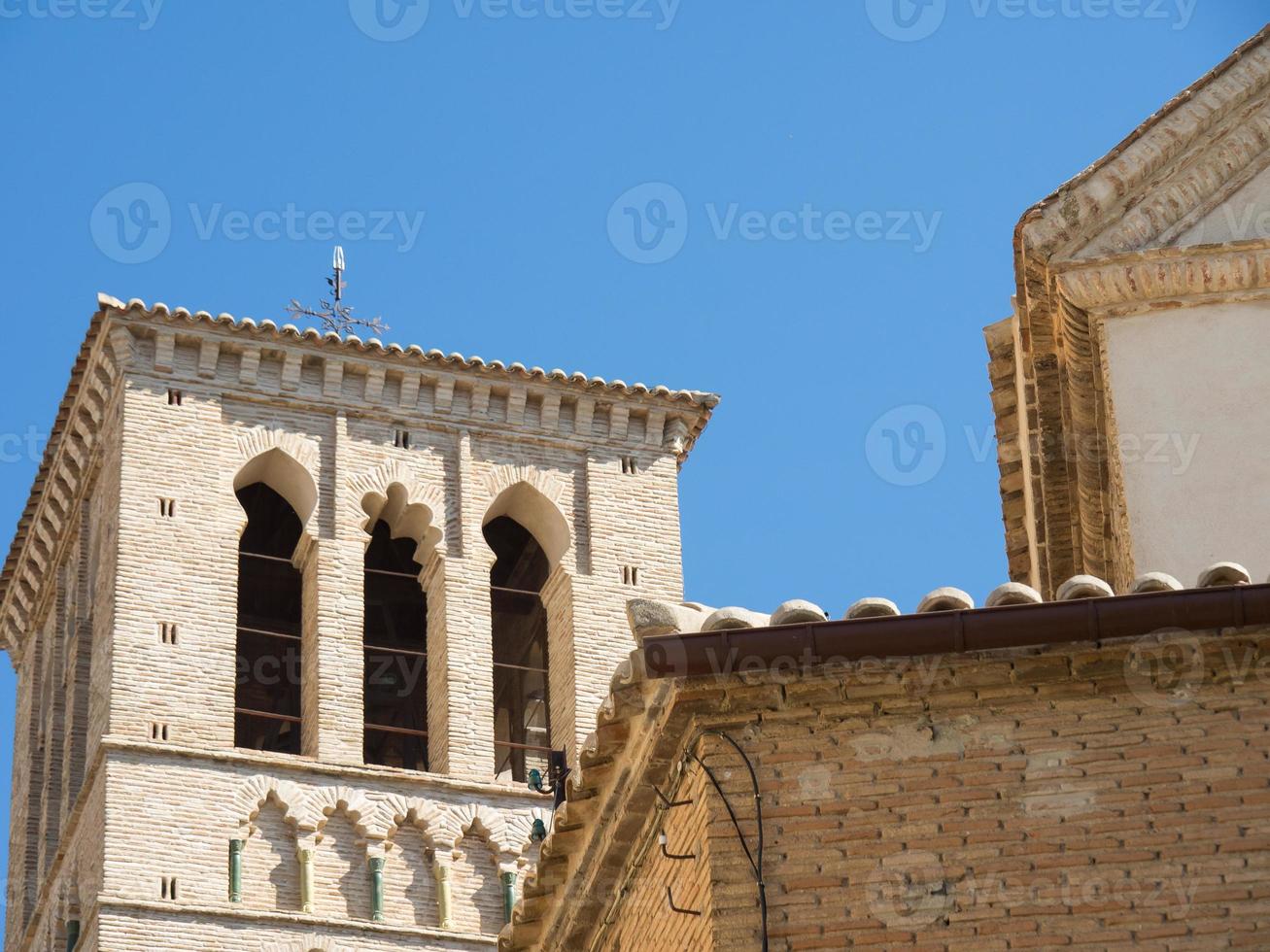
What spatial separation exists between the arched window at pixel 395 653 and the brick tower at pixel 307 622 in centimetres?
3

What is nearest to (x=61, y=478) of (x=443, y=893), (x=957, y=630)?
(x=443, y=893)

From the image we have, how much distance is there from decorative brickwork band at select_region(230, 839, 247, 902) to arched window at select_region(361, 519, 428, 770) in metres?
2.27

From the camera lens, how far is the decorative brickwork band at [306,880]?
75.2 ft

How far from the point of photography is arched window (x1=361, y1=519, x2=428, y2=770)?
84.3 feet

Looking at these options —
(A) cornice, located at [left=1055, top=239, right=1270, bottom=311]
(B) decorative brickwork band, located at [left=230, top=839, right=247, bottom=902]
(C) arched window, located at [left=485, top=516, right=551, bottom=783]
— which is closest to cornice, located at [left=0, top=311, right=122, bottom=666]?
(C) arched window, located at [left=485, top=516, right=551, bottom=783]

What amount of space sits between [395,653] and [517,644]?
1.76 meters

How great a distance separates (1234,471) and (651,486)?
14.7 m

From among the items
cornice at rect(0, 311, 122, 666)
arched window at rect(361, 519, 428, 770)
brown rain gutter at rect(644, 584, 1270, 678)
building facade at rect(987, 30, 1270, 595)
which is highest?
cornice at rect(0, 311, 122, 666)

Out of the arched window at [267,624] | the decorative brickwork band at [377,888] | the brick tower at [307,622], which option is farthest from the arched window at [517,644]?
the decorative brickwork band at [377,888]

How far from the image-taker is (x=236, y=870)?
22.8 m

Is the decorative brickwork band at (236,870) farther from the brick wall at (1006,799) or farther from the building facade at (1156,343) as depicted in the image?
the brick wall at (1006,799)

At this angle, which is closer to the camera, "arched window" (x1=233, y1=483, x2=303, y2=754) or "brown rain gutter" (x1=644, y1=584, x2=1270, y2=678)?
"brown rain gutter" (x1=644, y1=584, x2=1270, y2=678)

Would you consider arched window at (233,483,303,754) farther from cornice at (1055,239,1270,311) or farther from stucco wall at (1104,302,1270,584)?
stucco wall at (1104,302,1270,584)

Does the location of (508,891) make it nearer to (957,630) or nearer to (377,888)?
(377,888)
